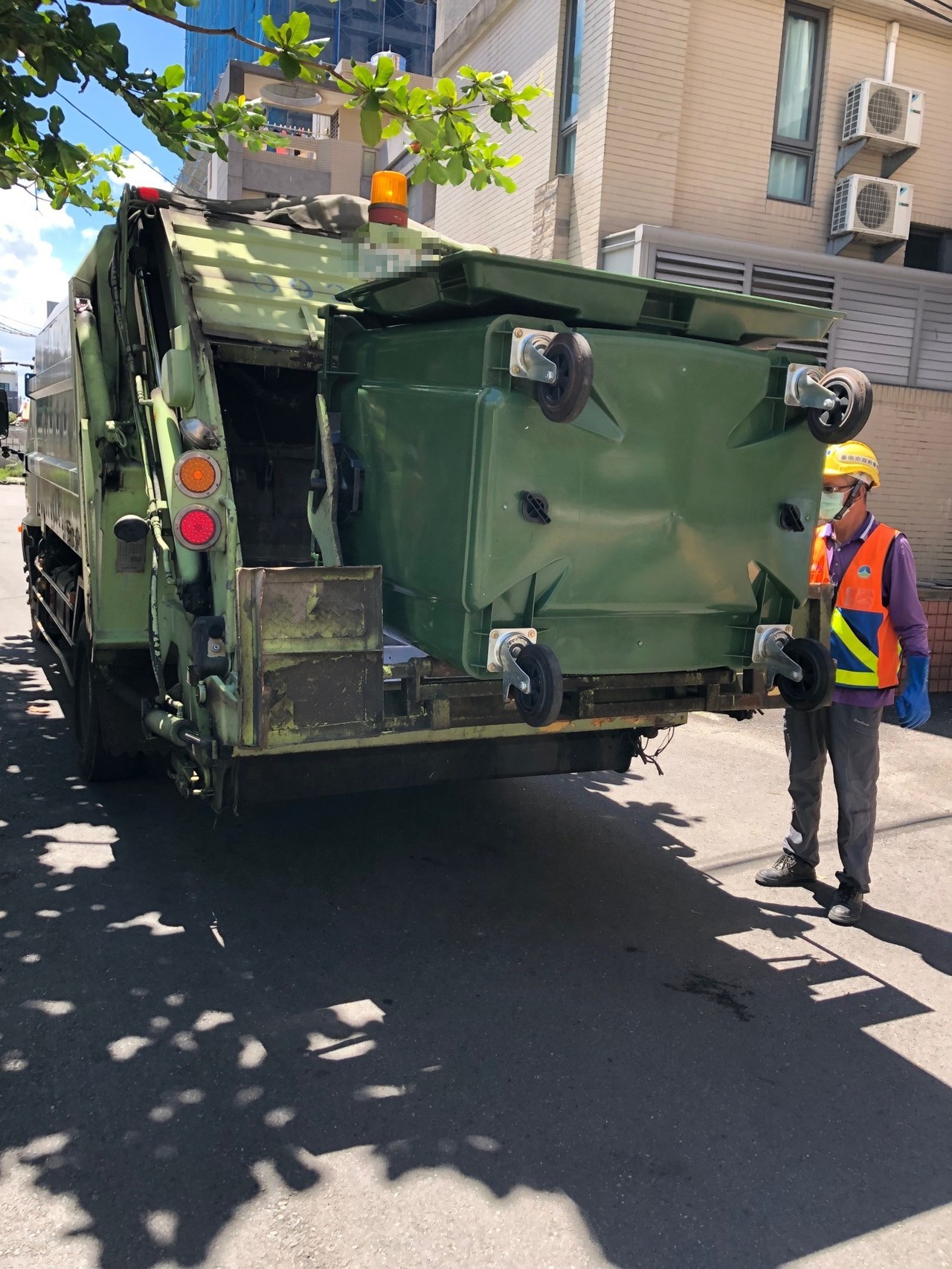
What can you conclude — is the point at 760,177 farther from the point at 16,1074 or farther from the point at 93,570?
the point at 16,1074

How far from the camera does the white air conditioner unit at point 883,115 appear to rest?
32.2ft

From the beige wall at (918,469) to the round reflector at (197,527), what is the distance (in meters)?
7.90

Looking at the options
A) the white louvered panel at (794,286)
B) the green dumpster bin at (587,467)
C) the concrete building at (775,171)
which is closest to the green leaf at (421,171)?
the green dumpster bin at (587,467)

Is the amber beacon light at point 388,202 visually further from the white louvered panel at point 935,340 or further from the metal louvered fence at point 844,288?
the white louvered panel at point 935,340

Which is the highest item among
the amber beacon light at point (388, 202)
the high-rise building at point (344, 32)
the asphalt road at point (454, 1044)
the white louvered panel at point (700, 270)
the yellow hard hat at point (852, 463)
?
the high-rise building at point (344, 32)

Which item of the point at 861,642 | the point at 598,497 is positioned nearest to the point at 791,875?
the point at 861,642

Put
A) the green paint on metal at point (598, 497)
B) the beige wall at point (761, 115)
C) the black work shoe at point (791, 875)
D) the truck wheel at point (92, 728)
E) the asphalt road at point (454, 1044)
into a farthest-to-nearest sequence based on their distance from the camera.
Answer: the beige wall at point (761, 115)
the truck wheel at point (92, 728)
the black work shoe at point (791, 875)
the green paint on metal at point (598, 497)
the asphalt road at point (454, 1044)

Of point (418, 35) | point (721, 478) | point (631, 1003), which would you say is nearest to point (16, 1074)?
point (631, 1003)

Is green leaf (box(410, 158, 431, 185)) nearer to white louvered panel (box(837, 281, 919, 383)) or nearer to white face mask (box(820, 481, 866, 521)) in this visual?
white face mask (box(820, 481, 866, 521))

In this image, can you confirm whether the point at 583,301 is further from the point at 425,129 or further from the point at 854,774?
the point at 425,129

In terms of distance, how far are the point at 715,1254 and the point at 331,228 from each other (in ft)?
15.3

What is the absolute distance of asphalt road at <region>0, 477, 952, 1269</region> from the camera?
8.17ft

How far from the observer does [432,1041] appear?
324 cm

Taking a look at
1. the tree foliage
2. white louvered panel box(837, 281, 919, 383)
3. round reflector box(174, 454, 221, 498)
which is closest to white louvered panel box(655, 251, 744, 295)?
white louvered panel box(837, 281, 919, 383)
